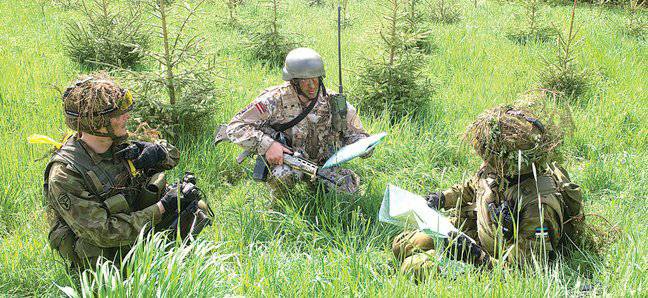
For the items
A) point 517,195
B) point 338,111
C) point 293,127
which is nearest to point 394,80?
point 338,111

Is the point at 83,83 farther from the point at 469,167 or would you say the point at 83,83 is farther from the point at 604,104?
the point at 604,104

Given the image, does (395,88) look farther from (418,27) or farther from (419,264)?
(419,264)

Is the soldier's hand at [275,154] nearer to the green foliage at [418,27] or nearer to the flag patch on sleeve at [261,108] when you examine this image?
the flag patch on sleeve at [261,108]

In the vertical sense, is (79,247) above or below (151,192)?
below

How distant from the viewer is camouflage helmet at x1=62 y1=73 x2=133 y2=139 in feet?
10.1

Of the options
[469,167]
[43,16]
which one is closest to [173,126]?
[469,167]

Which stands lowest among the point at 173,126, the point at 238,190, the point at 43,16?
the point at 238,190

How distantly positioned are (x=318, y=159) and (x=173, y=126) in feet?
5.14

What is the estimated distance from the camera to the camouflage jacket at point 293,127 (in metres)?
4.35

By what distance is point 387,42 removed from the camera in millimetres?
5945

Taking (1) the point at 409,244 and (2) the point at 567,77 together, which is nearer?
(1) the point at 409,244

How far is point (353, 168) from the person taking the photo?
4.87 meters

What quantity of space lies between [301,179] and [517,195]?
5.94ft

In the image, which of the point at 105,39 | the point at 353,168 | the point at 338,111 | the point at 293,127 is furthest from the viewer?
the point at 105,39
